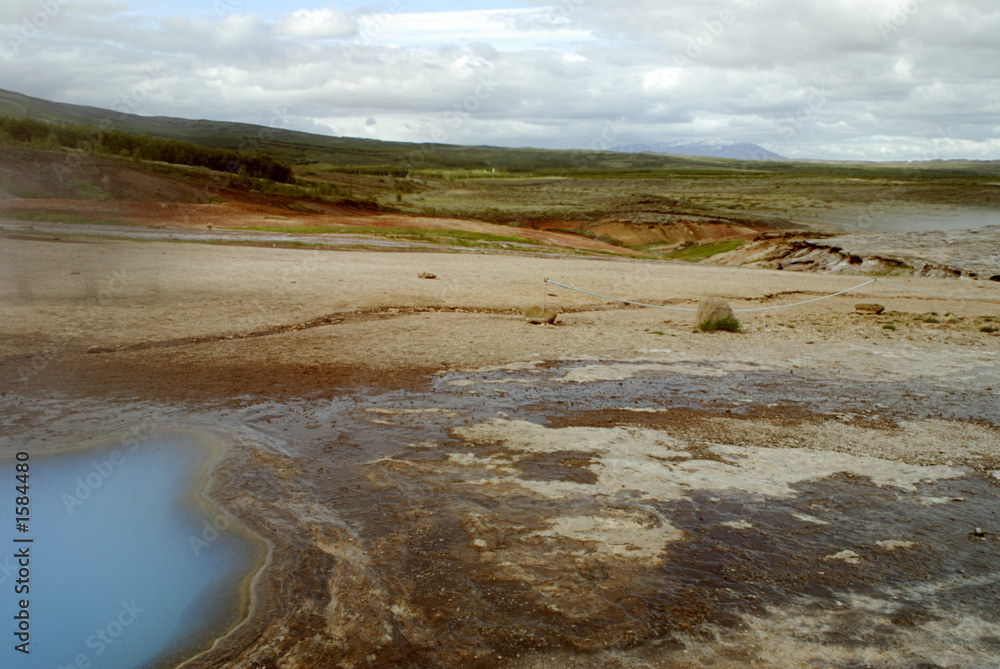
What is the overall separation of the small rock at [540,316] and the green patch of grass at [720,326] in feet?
8.18

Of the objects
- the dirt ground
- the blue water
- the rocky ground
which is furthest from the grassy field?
the blue water

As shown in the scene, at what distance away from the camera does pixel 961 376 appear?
9961 mm

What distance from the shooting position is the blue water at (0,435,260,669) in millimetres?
3939

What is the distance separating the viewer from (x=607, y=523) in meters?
5.18

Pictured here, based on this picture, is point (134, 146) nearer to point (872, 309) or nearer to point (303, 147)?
point (872, 309)

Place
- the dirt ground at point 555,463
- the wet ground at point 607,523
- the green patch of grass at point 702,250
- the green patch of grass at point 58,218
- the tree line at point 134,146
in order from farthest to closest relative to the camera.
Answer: the tree line at point 134,146 < the green patch of grass at point 702,250 < the green patch of grass at point 58,218 < the dirt ground at point 555,463 < the wet ground at point 607,523

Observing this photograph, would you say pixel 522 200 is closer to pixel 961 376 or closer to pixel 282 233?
pixel 282 233

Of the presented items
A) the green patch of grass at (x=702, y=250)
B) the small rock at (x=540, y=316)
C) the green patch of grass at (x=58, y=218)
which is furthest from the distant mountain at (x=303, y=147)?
the small rock at (x=540, y=316)

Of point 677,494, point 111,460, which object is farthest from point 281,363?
point 677,494

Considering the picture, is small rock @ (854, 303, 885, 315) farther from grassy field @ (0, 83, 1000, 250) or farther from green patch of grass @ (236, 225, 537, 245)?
grassy field @ (0, 83, 1000, 250)

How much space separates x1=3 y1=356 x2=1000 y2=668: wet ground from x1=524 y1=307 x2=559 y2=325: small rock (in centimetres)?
369

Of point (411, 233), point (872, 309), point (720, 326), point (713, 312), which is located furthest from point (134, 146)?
point (872, 309)

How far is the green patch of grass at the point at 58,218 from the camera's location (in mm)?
24391

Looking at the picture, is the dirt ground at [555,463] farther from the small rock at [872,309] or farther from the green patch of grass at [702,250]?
the green patch of grass at [702,250]
